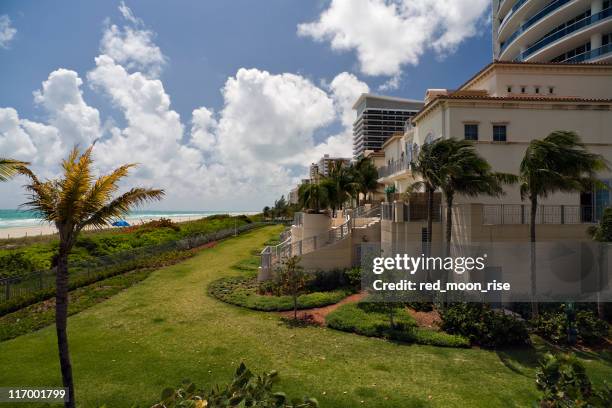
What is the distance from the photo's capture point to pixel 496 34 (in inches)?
1855

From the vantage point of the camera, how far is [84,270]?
2114 centimetres

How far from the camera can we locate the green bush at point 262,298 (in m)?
15.0

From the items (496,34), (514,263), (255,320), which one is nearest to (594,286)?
(514,263)

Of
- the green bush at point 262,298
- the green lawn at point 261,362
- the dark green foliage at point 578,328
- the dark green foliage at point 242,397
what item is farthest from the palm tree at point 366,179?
the dark green foliage at point 242,397

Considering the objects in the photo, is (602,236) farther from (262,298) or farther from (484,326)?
(262,298)

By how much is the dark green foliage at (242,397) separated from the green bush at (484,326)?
32.6 ft

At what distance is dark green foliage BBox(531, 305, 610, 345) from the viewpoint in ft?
37.0

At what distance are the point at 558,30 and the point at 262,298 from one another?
42385mm

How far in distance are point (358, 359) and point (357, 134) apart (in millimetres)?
139933

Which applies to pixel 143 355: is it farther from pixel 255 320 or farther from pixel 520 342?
pixel 520 342

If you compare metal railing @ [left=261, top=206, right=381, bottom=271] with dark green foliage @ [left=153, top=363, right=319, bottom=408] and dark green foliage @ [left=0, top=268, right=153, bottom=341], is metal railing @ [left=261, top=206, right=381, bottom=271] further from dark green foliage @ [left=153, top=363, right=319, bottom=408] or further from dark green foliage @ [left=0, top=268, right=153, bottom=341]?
dark green foliage @ [left=153, top=363, right=319, bottom=408]

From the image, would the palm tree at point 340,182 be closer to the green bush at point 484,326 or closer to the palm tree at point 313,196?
the palm tree at point 313,196

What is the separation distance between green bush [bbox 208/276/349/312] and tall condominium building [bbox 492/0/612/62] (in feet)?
120

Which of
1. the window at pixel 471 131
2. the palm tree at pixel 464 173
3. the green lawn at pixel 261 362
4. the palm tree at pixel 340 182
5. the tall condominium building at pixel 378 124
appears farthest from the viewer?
the tall condominium building at pixel 378 124
